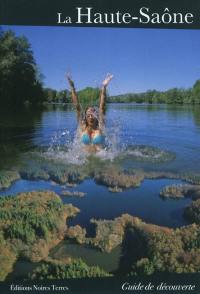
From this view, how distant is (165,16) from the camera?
3.94m

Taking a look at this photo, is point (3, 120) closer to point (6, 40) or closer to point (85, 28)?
point (6, 40)

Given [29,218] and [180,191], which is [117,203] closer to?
[180,191]

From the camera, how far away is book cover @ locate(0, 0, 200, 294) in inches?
155

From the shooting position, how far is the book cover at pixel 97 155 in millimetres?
3947

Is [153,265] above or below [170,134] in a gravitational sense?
below

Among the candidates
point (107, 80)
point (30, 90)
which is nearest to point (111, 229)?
point (107, 80)

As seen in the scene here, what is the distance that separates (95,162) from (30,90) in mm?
753

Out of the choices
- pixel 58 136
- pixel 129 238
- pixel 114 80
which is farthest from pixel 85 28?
pixel 129 238

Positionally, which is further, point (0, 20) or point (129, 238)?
point (129, 238)

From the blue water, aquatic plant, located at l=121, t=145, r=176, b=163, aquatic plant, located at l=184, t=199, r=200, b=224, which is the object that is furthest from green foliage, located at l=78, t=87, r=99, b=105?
aquatic plant, located at l=184, t=199, r=200, b=224

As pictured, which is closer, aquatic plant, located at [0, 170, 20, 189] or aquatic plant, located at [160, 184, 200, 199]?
aquatic plant, located at [0, 170, 20, 189]

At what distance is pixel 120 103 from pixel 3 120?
0.89 m

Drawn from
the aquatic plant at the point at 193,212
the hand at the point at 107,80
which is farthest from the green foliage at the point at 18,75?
the aquatic plant at the point at 193,212

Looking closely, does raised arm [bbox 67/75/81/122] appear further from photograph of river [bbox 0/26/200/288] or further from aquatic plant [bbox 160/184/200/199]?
aquatic plant [bbox 160/184/200/199]
